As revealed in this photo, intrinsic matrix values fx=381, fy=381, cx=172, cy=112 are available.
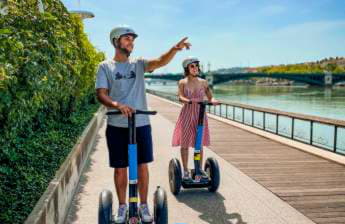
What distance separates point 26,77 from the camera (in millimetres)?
3084

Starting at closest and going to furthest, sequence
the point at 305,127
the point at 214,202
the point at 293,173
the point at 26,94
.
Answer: the point at 26,94 → the point at 214,202 → the point at 293,173 → the point at 305,127

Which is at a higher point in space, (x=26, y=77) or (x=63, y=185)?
(x=26, y=77)

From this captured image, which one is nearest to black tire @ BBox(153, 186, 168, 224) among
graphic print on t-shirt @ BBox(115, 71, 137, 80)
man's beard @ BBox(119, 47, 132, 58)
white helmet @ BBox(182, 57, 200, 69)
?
graphic print on t-shirt @ BBox(115, 71, 137, 80)

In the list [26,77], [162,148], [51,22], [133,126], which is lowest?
[162,148]

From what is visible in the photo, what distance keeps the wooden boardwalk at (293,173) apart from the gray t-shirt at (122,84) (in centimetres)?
239

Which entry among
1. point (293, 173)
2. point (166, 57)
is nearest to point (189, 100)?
point (166, 57)

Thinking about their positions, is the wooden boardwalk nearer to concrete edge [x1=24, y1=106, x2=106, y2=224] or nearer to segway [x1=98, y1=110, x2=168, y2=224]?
segway [x1=98, y1=110, x2=168, y2=224]

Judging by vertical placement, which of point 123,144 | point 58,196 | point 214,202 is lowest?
point 214,202

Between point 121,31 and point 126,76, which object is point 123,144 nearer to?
point 126,76

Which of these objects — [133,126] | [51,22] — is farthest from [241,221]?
[51,22]

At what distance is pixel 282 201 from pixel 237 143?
4527 mm

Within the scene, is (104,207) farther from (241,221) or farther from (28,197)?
(241,221)

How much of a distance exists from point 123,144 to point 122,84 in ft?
1.78

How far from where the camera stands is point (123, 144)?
3.45 m
